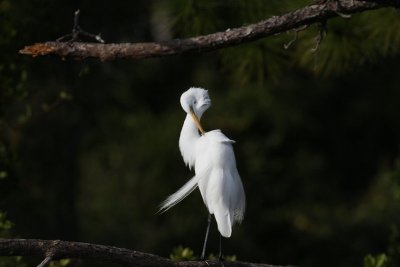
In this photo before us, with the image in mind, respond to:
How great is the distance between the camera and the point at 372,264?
336cm

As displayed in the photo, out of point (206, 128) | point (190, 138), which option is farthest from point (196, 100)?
point (206, 128)

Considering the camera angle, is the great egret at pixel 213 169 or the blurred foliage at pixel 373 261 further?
the blurred foliage at pixel 373 261

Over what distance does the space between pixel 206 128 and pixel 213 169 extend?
16.1 feet

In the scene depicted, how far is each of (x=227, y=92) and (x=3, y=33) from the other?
4915 millimetres

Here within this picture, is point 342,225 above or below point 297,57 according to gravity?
below

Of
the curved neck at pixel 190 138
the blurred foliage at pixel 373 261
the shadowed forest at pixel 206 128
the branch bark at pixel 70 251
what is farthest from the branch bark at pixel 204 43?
the shadowed forest at pixel 206 128

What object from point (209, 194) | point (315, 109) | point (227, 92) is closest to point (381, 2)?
point (209, 194)

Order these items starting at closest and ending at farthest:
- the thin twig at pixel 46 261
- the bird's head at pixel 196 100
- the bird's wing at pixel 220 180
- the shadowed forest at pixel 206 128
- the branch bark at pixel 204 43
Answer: the thin twig at pixel 46 261 → the branch bark at pixel 204 43 → the bird's wing at pixel 220 180 → the bird's head at pixel 196 100 → the shadowed forest at pixel 206 128

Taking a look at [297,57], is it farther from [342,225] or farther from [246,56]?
[342,225]

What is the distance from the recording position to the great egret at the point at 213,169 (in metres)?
3.16

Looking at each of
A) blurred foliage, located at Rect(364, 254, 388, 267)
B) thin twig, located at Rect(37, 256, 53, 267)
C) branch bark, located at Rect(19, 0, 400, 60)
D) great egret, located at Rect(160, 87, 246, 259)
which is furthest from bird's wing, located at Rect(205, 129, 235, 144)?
thin twig, located at Rect(37, 256, 53, 267)

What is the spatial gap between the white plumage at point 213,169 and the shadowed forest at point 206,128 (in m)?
0.59

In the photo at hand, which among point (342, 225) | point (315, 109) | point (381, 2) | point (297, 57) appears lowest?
point (342, 225)

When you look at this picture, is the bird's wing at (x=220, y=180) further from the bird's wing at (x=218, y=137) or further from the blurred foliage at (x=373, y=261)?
the blurred foliage at (x=373, y=261)
